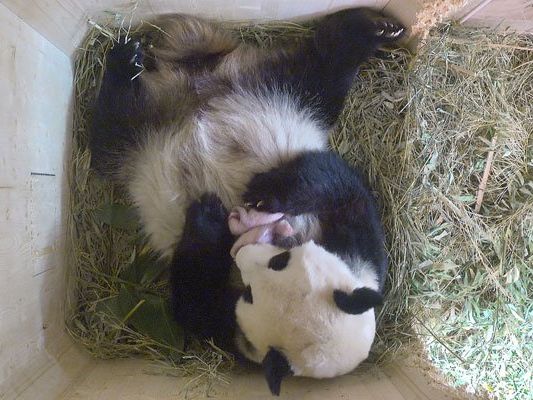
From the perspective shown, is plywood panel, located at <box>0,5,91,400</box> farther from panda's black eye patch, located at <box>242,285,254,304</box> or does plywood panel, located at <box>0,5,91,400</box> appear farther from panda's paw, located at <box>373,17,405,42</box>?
panda's paw, located at <box>373,17,405,42</box>

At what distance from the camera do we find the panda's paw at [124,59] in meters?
2.34

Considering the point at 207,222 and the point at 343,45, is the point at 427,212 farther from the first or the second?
the point at 207,222

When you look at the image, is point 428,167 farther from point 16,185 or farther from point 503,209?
point 16,185

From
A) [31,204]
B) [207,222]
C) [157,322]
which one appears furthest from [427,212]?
[31,204]

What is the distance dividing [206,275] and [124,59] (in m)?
1.02

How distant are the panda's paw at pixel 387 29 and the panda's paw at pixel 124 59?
1.05m

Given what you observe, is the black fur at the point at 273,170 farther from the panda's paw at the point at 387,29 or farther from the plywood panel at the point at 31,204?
the plywood panel at the point at 31,204

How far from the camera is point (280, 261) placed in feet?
6.34

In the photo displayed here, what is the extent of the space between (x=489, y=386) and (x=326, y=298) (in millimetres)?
892

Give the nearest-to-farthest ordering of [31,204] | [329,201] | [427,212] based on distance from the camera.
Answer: [31,204], [329,201], [427,212]

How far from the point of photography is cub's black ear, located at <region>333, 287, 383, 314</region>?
1.82 metres

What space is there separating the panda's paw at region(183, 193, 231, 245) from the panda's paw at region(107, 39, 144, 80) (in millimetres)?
667

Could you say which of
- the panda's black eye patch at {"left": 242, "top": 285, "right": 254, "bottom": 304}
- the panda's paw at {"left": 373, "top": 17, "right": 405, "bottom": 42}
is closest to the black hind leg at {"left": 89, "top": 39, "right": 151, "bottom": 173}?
the panda's black eye patch at {"left": 242, "top": 285, "right": 254, "bottom": 304}

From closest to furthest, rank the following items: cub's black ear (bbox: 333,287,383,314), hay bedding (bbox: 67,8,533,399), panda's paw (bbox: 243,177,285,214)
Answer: cub's black ear (bbox: 333,287,383,314)
panda's paw (bbox: 243,177,285,214)
hay bedding (bbox: 67,8,533,399)
